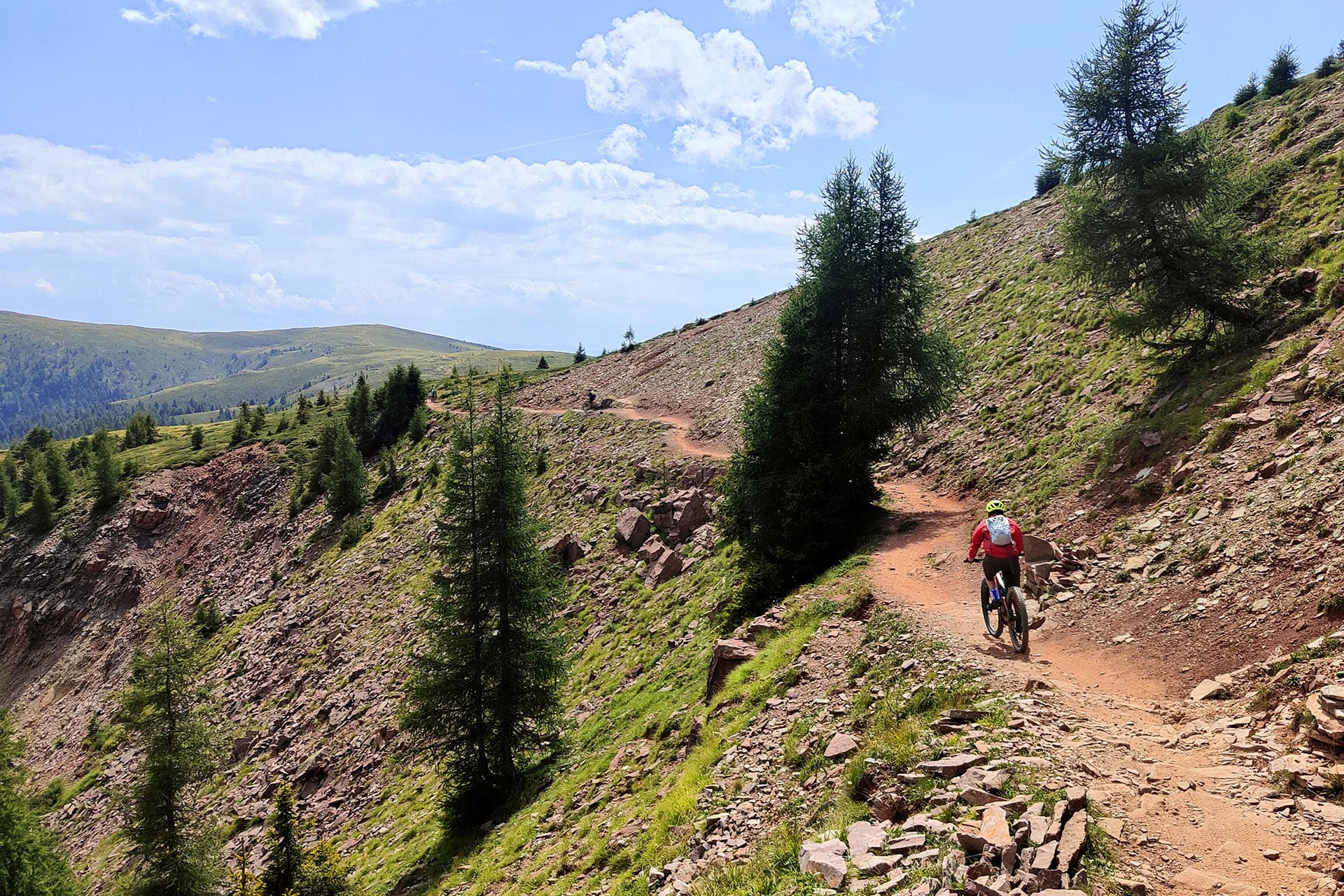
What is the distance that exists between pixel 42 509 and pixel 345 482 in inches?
2028

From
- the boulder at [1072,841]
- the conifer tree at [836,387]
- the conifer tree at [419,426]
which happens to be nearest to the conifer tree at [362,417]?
the conifer tree at [419,426]

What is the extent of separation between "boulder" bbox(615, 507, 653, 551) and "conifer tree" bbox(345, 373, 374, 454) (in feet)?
212

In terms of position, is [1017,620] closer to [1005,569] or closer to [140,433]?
[1005,569]

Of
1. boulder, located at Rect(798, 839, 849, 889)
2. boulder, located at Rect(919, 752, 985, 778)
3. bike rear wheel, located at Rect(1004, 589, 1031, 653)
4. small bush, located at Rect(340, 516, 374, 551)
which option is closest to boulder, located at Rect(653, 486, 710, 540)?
bike rear wheel, located at Rect(1004, 589, 1031, 653)

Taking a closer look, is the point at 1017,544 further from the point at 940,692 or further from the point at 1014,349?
the point at 1014,349

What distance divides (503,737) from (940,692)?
16.9 meters

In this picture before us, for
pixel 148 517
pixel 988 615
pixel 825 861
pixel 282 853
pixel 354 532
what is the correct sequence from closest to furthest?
pixel 825 861
pixel 988 615
pixel 282 853
pixel 354 532
pixel 148 517

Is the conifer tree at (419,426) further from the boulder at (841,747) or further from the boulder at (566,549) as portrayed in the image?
the boulder at (841,747)

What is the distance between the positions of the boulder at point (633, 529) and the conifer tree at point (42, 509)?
89.9 m

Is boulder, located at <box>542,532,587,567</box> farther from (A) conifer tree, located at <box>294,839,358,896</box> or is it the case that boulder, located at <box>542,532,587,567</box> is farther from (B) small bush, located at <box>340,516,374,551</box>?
(B) small bush, located at <box>340,516,374,551</box>

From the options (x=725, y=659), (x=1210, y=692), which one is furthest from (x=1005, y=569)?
(x=725, y=659)

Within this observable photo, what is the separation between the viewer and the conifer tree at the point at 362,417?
290ft

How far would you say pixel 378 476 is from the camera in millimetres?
72812

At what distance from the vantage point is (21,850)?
91.2 ft
